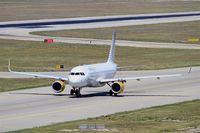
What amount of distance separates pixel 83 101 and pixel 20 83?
45.7 feet

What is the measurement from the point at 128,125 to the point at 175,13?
483 feet

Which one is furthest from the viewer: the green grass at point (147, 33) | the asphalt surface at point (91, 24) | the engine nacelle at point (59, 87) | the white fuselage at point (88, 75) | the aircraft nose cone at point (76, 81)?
the green grass at point (147, 33)

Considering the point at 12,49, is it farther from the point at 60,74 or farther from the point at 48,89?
the point at 48,89

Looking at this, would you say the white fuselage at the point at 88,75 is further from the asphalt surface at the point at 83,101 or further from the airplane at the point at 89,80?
the asphalt surface at the point at 83,101

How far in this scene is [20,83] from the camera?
254 feet

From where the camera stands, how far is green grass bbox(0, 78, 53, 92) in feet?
243

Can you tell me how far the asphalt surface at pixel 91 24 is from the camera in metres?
127

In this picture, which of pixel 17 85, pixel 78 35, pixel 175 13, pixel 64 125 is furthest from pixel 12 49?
pixel 175 13

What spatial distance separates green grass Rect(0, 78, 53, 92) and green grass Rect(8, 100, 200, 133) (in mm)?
17772

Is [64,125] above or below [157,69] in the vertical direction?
below

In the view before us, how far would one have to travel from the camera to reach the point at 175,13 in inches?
7731

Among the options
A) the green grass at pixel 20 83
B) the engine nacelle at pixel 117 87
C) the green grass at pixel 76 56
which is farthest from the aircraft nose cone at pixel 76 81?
the green grass at pixel 76 56

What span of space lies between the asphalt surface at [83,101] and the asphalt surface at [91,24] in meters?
44.2

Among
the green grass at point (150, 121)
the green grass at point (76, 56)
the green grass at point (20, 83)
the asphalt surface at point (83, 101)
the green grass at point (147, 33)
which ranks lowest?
the green grass at point (150, 121)
